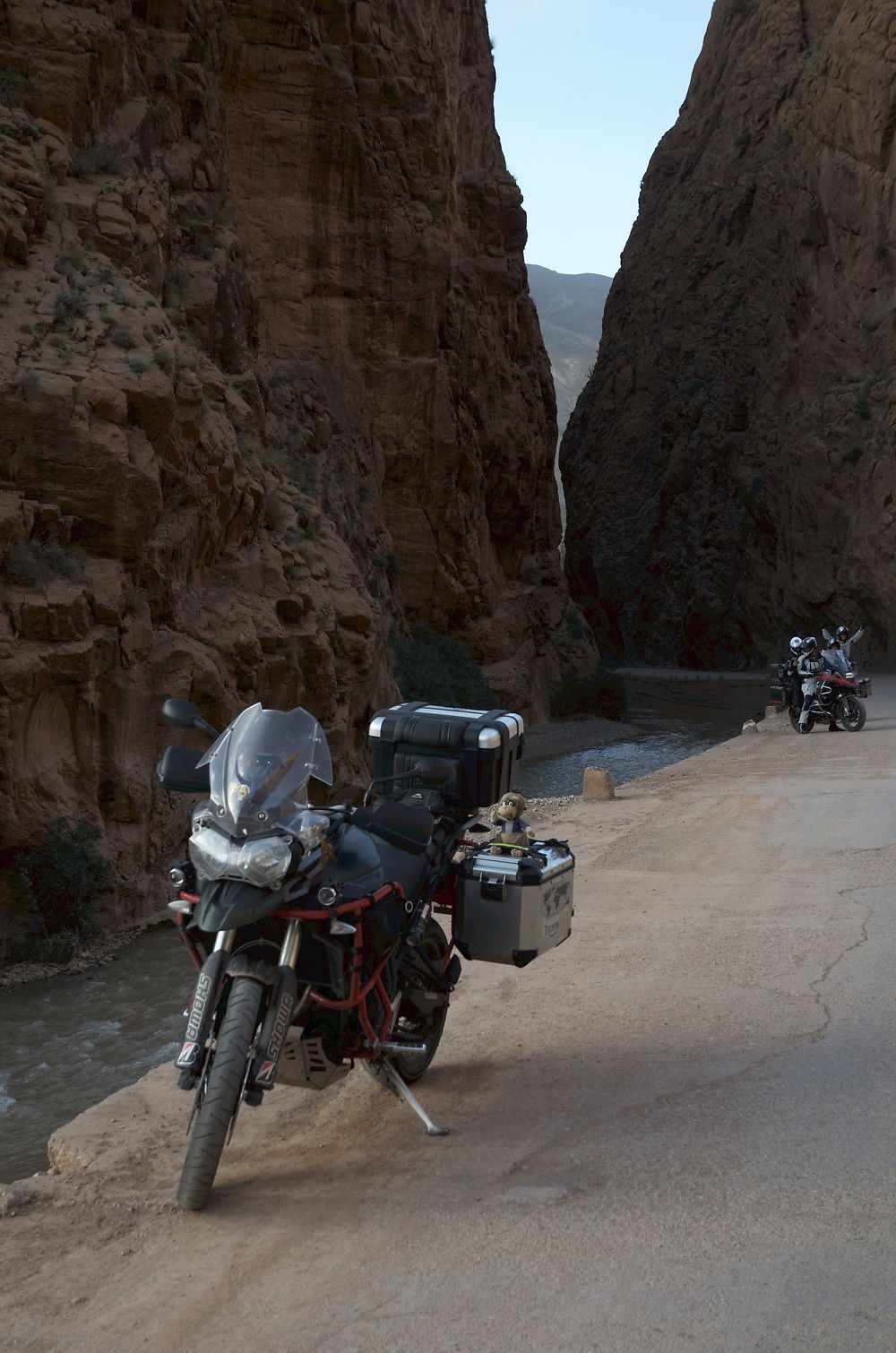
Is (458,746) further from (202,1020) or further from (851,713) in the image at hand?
(851,713)

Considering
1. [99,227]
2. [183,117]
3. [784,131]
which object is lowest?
[99,227]

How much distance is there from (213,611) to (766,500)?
43084 millimetres

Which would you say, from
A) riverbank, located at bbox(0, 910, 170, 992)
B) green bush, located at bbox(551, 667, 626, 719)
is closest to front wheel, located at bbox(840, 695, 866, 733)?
riverbank, located at bbox(0, 910, 170, 992)

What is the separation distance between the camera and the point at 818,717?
21.0 meters

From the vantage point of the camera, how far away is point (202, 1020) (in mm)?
3637

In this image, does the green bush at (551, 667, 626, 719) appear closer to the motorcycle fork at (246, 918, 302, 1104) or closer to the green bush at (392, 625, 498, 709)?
the green bush at (392, 625, 498, 709)

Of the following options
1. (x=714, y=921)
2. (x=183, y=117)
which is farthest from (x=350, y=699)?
(x=714, y=921)

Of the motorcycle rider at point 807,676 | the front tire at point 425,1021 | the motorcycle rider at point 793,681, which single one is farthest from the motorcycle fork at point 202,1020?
the motorcycle rider at point 793,681

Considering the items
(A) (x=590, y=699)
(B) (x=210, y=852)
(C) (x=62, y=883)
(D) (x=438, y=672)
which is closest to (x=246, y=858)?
(B) (x=210, y=852)

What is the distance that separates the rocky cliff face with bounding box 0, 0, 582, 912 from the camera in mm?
15078

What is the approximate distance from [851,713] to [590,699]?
2497 centimetres

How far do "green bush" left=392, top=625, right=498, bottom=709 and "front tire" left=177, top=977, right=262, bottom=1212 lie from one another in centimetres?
2803

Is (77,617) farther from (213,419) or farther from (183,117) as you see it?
(183,117)

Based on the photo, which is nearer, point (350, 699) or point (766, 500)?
point (350, 699)
